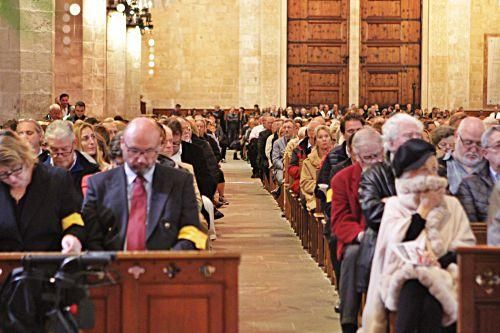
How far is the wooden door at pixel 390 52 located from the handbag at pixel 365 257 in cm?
2750

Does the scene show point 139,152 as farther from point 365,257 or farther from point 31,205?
point 365,257

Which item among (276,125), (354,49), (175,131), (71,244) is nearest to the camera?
(71,244)

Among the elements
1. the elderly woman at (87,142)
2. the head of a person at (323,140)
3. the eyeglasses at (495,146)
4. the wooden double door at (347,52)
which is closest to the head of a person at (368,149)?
the eyeglasses at (495,146)

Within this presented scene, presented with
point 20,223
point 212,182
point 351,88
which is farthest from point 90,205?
point 351,88

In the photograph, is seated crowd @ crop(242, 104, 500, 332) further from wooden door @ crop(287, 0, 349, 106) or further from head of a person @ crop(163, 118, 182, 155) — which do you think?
wooden door @ crop(287, 0, 349, 106)

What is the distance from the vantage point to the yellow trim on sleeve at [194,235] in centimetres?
602

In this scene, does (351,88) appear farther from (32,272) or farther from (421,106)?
(32,272)

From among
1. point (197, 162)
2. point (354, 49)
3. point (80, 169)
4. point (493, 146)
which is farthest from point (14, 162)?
point (354, 49)

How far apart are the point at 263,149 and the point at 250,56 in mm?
12000

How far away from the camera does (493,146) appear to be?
7234 millimetres

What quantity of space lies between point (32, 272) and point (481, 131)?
4.20m

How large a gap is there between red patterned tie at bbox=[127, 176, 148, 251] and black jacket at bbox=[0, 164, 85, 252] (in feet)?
0.86

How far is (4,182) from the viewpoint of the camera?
5.92 metres

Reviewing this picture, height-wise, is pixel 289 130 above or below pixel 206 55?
below
